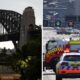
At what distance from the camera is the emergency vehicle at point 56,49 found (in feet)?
16.9

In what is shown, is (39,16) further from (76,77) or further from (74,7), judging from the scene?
(76,77)

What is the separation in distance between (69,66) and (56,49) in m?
0.35

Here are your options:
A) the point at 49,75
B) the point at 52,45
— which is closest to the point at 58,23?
the point at 52,45

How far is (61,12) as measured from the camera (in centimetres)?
525

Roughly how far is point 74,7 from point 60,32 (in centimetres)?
49

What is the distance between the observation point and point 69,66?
16.9ft

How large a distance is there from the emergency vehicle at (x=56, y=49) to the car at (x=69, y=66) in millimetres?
61

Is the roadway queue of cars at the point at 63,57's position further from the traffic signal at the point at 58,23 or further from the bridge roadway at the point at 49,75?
the traffic signal at the point at 58,23

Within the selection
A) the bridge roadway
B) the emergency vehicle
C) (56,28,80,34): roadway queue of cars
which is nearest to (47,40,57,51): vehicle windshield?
the emergency vehicle

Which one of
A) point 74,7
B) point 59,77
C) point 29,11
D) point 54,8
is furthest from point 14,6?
point 59,77

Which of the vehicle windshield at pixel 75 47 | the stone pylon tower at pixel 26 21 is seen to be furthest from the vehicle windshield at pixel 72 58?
the stone pylon tower at pixel 26 21

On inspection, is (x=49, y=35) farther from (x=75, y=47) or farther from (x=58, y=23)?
(x=75, y=47)

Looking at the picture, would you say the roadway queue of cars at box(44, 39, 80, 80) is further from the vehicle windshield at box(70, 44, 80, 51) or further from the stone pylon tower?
the stone pylon tower

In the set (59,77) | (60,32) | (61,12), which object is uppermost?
(61,12)
